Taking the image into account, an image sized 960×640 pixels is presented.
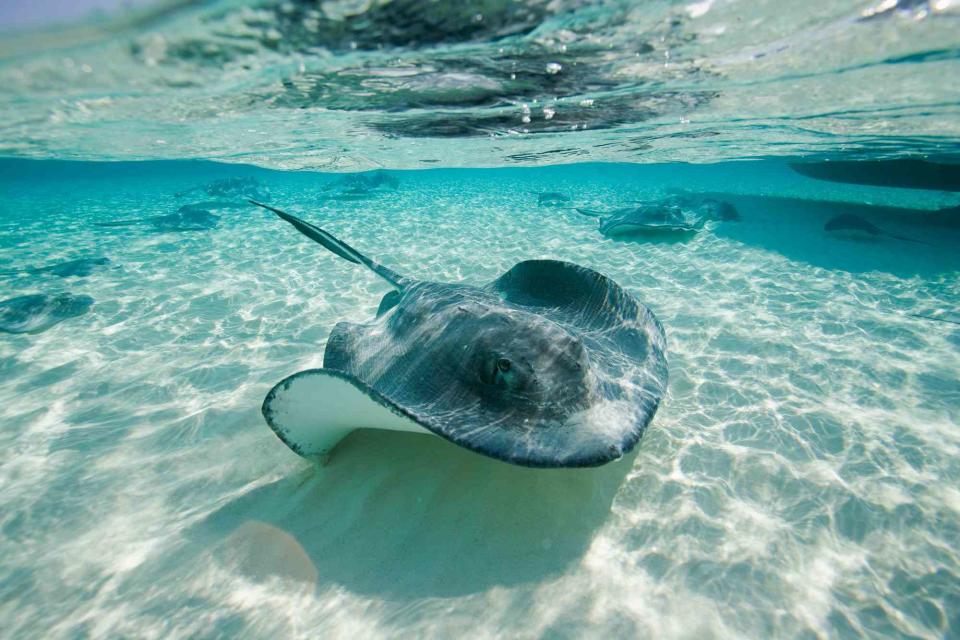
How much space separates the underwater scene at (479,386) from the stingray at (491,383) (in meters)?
0.03

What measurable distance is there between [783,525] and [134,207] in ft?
101

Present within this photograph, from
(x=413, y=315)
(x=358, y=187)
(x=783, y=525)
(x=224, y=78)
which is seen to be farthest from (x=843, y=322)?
(x=358, y=187)

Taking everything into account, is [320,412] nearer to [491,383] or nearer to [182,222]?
[491,383]

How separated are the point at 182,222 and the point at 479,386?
58.2 feet

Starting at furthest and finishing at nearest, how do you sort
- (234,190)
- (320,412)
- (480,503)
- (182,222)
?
(234,190)
(182,222)
(480,503)
(320,412)

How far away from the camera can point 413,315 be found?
4.15 meters

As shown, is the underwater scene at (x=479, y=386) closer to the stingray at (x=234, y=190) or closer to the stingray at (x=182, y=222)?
the stingray at (x=182, y=222)

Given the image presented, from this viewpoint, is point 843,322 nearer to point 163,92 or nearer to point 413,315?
point 413,315

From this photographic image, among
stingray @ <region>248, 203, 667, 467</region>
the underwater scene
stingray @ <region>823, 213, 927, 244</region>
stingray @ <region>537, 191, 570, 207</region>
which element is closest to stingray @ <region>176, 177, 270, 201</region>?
the underwater scene

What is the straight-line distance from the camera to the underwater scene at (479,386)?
2.76 m

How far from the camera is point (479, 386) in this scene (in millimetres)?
2916

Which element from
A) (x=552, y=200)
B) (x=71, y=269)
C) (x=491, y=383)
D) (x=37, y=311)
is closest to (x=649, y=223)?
(x=552, y=200)

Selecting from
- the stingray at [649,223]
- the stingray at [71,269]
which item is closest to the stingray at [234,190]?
the stingray at [71,269]

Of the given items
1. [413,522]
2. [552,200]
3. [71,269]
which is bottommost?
[552,200]
